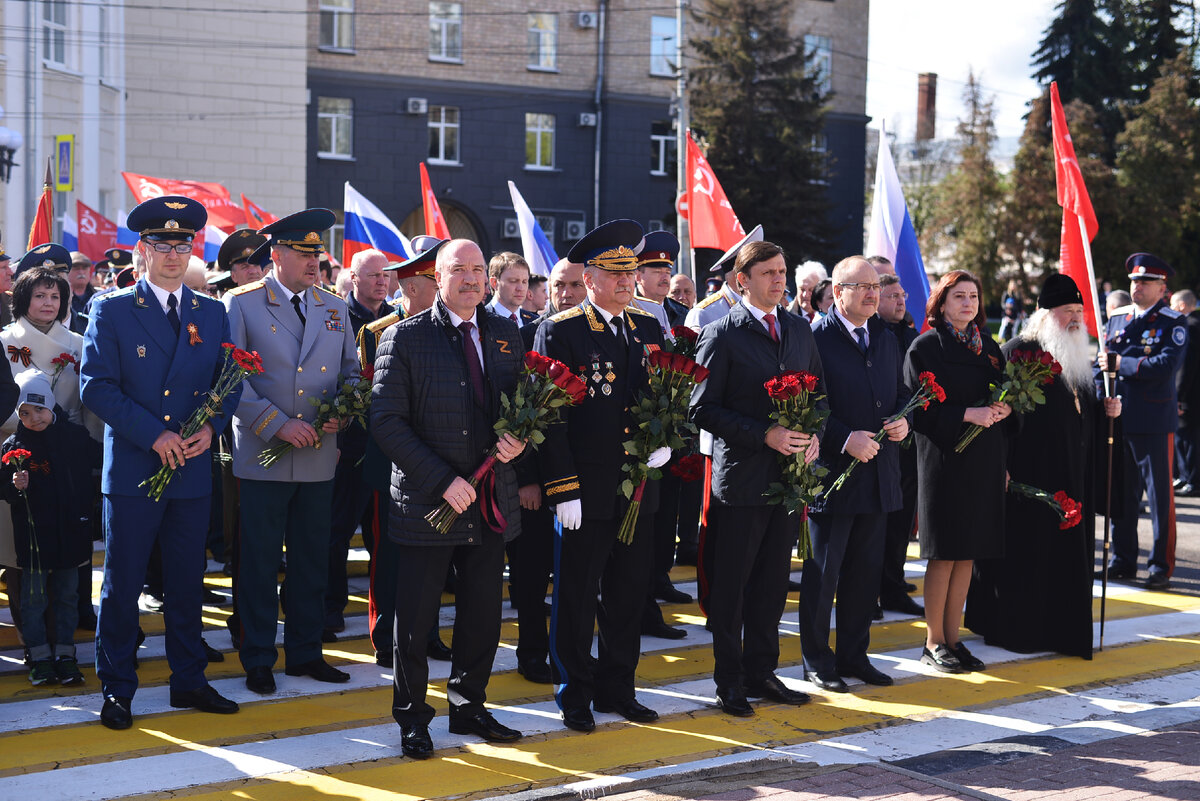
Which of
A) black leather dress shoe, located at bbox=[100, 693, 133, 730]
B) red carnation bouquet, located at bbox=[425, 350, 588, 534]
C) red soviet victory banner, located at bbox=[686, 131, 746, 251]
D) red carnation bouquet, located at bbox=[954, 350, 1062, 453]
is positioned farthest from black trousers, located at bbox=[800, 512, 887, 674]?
red soviet victory banner, located at bbox=[686, 131, 746, 251]

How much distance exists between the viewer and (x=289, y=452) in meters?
6.69

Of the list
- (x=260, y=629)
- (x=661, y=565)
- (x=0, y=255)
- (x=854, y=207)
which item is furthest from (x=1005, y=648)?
(x=854, y=207)

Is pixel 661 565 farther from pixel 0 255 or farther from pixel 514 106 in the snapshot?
pixel 514 106

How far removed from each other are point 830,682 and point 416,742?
7.94ft

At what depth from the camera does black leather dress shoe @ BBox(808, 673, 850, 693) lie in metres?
6.95

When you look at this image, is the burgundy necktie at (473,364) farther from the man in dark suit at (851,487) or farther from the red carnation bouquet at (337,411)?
the man in dark suit at (851,487)

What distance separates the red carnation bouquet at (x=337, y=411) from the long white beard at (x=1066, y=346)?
4015 millimetres

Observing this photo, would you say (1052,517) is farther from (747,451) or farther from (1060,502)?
(747,451)

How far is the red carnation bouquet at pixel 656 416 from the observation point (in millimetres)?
6117

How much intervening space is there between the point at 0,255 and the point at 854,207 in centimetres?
3845

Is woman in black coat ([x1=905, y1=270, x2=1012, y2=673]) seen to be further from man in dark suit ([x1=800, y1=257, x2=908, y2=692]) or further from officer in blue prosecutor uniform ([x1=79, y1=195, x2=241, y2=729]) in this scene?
officer in blue prosecutor uniform ([x1=79, y1=195, x2=241, y2=729])

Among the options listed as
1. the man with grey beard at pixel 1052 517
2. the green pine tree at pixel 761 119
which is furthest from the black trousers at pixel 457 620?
the green pine tree at pixel 761 119

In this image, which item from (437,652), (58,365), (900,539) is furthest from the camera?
(900,539)

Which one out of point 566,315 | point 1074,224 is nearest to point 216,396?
point 566,315
